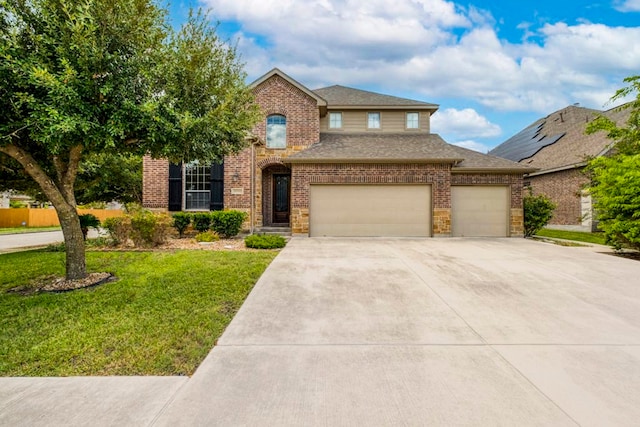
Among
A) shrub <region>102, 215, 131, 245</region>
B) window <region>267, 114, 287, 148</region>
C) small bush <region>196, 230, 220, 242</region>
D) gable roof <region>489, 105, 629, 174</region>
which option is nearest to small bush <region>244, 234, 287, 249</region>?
small bush <region>196, 230, 220, 242</region>

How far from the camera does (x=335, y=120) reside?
15422mm

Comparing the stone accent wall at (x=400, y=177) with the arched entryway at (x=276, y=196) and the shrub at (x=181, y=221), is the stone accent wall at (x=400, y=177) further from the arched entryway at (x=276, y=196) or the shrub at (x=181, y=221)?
the shrub at (x=181, y=221)

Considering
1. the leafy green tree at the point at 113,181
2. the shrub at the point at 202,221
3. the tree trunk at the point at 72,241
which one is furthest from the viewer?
the leafy green tree at the point at 113,181

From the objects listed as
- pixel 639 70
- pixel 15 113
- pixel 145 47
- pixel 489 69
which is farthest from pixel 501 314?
pixel 489 69

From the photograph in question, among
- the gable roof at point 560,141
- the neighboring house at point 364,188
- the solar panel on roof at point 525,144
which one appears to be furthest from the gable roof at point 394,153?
the solar panel on roof at point 525,144

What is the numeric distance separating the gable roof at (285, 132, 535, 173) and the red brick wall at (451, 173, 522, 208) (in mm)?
300

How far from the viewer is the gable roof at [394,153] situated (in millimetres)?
12083

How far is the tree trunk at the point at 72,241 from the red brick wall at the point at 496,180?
1205 centimetres

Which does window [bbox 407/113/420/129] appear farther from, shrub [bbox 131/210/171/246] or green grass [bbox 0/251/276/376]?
shrub [bbox 131/210/171/246]

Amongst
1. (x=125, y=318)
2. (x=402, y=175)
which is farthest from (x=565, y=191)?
(x=125, y=318)

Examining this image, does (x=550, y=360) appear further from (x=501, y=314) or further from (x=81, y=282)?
(x=81, y=282)

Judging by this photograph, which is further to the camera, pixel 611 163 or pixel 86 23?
pixel 611 163

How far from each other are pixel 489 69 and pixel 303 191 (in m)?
→ 14.4

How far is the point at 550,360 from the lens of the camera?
3076 mm
